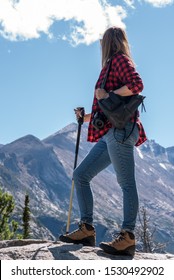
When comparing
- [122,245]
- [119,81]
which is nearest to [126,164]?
[122,245]

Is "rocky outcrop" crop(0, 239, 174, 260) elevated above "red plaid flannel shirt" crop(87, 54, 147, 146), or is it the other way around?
"red plaid flannel shirt" crop(87, 54, 147, 146)

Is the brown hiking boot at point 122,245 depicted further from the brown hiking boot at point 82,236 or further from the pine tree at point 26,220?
the pine tree at point 26,220

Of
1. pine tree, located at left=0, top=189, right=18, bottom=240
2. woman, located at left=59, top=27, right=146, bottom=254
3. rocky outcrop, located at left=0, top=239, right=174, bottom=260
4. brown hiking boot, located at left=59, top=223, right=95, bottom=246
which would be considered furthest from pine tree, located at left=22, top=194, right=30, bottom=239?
rocky outcrop, located at left=0, top=239, right=174, bottom=260

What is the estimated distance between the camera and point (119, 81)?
7133mm

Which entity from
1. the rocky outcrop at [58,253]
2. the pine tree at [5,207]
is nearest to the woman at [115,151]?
the rocky outcrop at [58,253]

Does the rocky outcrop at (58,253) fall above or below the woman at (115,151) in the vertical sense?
below

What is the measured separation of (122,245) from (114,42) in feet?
10.5

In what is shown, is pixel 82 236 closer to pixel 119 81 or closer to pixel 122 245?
pixel 122 245

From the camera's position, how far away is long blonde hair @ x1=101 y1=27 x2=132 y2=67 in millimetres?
7258

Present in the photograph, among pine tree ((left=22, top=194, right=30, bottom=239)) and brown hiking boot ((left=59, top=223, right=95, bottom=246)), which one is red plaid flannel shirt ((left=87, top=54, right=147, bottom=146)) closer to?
brown hiking boot ((left=59, top=223, right=95, bottom=246))

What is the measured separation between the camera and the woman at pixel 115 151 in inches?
267

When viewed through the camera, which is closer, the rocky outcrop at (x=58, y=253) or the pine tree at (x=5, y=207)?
the rocky outcrop at (x=58, y=253)
